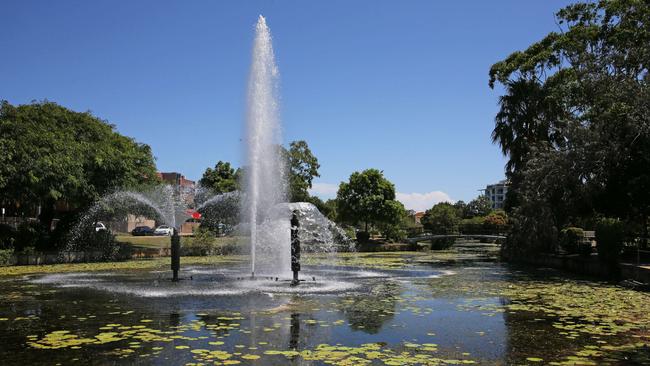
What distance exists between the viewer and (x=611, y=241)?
21.1m

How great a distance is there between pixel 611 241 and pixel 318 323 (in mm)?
15050

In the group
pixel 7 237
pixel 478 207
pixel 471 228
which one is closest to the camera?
pixel 7 237

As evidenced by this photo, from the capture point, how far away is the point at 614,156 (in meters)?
22.8

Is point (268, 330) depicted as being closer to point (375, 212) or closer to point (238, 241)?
point (238, 241)

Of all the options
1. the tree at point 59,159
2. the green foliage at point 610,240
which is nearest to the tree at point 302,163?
the tree at point 59,159

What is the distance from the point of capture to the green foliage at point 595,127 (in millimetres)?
22062

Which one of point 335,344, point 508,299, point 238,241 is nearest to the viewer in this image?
point 335,344

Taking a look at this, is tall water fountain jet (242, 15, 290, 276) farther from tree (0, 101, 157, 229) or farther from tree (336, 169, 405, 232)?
tree (336, 169, 405, 232)

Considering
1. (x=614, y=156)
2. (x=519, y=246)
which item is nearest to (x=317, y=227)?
(x=519, y=246)

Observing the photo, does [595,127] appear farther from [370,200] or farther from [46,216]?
[46,216]

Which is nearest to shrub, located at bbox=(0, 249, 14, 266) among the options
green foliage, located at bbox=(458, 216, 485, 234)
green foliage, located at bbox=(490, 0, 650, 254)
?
green foliage, located at bbox=(490, 0, 650, 254)

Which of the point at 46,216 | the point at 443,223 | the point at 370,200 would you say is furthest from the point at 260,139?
the point at 443,223

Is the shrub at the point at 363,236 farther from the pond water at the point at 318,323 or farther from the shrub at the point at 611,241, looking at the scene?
the pond water at the point at 318,323

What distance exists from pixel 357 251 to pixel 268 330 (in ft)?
112
